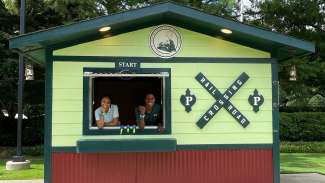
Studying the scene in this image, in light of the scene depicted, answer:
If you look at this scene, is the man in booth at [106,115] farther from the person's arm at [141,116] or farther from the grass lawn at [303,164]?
the grass lawn at [303,164]

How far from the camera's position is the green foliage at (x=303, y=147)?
800 inches

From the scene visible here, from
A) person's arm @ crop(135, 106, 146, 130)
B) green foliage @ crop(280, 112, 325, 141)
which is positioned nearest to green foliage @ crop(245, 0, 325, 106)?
green foliage @ crop(280, 112, 325, 141)

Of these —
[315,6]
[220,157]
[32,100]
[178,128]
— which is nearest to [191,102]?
[178,128]

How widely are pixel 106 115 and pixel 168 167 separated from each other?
1.40 metres

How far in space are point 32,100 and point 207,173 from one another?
12.3 m

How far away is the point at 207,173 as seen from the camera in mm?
8883

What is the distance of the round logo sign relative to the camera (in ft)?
29.1

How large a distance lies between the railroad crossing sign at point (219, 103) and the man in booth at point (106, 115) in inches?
57.5

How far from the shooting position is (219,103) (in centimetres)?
887

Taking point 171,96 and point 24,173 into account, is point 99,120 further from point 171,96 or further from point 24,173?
point 24,173

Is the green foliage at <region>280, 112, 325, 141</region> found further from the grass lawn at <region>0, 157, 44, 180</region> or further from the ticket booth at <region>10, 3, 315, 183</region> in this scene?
the ticket booth at <region>10, 3, 315, 183</region>

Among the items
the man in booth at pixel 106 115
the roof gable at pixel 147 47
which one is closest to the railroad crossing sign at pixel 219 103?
the roof gable at pixel 147 47

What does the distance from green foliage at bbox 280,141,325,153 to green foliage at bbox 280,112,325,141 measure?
43.7 inches

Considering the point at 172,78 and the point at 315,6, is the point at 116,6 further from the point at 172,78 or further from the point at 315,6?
the point at 172,78
